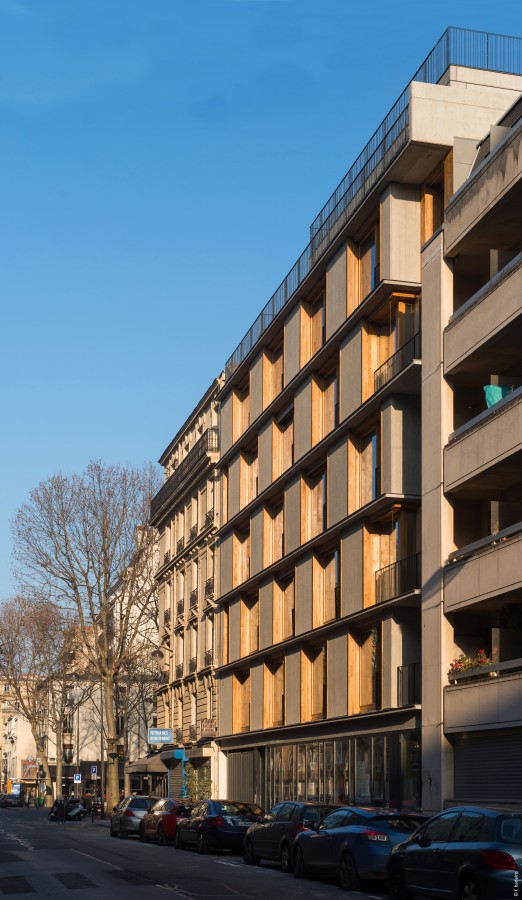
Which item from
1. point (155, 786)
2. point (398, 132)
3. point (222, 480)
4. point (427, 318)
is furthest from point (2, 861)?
point (155, 786)

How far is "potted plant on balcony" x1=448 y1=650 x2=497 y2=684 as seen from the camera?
28.4 m

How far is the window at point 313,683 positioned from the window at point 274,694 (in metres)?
3.66

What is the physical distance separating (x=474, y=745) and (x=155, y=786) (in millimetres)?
43744

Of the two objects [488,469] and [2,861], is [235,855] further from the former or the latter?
[488,469]

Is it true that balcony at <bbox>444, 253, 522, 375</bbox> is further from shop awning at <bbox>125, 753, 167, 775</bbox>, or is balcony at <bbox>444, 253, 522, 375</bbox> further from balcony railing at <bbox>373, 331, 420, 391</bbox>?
shop awning at <bbox>125, 753, 167, 775</bbox>

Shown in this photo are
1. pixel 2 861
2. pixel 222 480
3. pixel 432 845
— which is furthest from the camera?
pixel 222 480

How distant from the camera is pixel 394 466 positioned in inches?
1329

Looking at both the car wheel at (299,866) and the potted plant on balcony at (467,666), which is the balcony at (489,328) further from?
the car wheel at (299,866)

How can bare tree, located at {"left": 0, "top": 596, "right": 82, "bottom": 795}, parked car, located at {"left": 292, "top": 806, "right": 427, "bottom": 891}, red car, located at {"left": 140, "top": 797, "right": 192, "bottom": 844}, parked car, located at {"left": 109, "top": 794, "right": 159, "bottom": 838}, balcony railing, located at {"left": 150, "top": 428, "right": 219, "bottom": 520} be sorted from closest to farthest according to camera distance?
parked car, located at {"left": 292, "top": 806, "right": 427, "bottom": 891} → red car, located at {"left": 140, "top": 797, "right": 192, "bottom": 844} → parked car, located at {"left": 109, "top": 794, "right": 159, "bottom": 838} → balcony railing, located at {"left": 150, "top": 428, "right": 219, "bottom": 520} → bare tree, located at {"left": 0, "top": 596, "right": 82, "bottom": 795}

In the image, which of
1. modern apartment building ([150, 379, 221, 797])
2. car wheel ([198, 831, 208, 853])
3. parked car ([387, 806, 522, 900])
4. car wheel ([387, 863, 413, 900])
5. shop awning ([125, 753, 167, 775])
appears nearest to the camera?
parked car ([387, 806, 522, 900])

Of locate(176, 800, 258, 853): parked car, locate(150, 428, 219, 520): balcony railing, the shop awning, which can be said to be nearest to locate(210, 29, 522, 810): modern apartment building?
locate(176, 800, 258, 853): parked car

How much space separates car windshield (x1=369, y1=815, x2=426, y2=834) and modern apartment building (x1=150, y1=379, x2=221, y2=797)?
32.7 m

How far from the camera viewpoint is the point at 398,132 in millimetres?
33719

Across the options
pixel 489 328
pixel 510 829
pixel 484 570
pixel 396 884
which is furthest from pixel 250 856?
pixel 510 829
